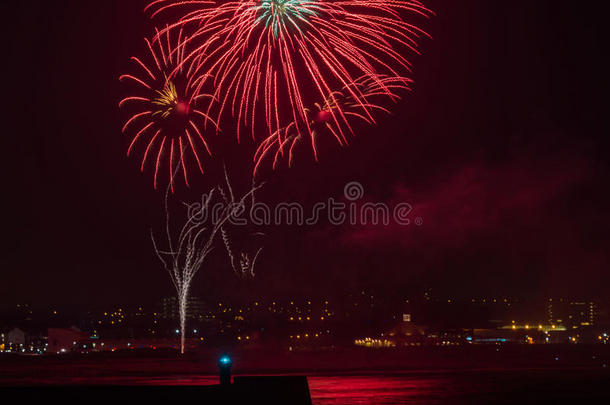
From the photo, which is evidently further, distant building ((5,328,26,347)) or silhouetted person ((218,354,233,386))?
distant building ((5,328,26,347))

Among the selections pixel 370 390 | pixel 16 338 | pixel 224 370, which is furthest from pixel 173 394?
pixel 16 338

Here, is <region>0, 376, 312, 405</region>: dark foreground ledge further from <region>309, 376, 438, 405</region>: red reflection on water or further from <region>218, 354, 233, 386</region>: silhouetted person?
<region>309, 376, 438, 405</region>: red reflection on water

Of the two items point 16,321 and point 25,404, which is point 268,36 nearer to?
point 25,404

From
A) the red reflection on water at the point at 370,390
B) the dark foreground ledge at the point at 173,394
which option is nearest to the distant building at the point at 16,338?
the red reflection on water at the point at 370,390

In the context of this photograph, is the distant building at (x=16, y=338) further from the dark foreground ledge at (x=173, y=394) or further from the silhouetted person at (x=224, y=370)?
the silhouetted person at (x=224, y=370)

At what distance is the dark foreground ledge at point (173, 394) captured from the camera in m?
14.1

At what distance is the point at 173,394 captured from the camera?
47.0ft

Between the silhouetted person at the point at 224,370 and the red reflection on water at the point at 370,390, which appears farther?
the red reflection on water at the point at 370,390

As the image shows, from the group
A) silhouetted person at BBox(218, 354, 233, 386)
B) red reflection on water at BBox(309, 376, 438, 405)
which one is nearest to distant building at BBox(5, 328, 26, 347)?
red reflection on water at BBox(309, 376, 438, 405)

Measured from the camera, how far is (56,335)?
75.7m

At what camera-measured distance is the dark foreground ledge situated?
14.1m

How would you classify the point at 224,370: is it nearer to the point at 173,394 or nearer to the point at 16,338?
the point at 173,394

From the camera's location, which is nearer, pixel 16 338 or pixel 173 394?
pixel 173 394

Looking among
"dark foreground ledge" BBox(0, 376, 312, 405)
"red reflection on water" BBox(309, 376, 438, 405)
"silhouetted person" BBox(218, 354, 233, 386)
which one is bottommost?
"red reflection on water" BBox(309, 376, 438, 405)
